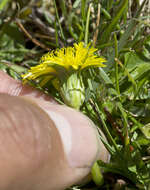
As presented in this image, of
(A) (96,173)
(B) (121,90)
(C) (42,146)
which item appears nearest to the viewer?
(C) (42,146)

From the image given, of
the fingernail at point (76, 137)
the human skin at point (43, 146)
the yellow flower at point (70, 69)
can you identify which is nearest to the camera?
the human skin at point (43, 146)

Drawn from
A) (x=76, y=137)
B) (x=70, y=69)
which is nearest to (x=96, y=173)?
(x=76, y=137)

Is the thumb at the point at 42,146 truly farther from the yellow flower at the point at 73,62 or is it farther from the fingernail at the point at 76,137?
the yellow flower at the point at 73,62

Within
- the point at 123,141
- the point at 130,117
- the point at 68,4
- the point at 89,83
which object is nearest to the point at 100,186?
the point at 123,141

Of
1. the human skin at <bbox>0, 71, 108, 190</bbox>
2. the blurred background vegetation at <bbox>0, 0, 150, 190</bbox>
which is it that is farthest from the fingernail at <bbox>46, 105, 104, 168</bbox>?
the blurred background vegetation at <bbox>0, 0, 150, 190</bbox>

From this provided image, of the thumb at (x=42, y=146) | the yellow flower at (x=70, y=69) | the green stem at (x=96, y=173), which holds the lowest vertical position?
the green stem at (x=96, y=173)

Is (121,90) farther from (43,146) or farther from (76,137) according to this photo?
(43,146)

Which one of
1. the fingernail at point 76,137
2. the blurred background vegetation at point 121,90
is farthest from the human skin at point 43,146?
the blurred background vegetation at point 121,90

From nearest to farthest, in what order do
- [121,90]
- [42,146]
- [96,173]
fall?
1. [42,146]
2. [96,173]
3. [121,90]

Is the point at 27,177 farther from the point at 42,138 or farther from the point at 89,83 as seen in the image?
the point at 89,83
